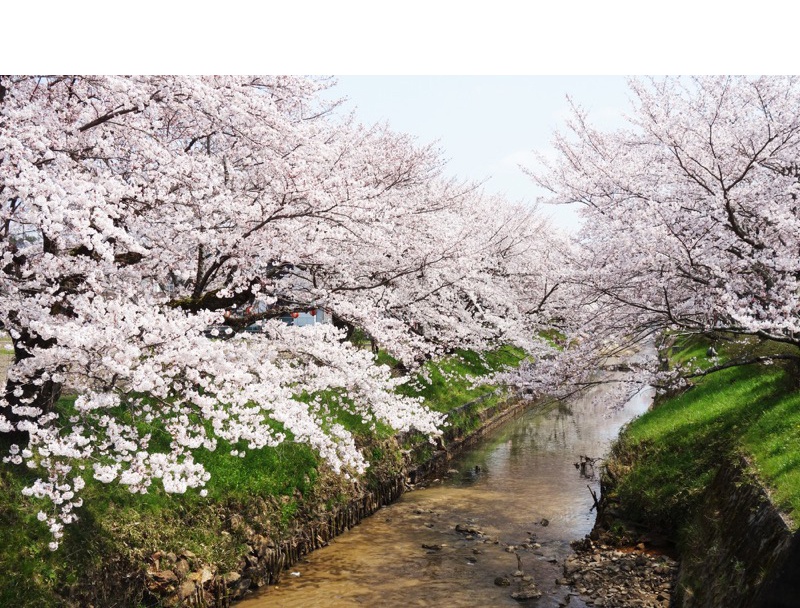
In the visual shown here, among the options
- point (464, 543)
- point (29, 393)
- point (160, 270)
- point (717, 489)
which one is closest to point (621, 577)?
point (717, 489)

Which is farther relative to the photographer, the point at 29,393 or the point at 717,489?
the point at 717,489

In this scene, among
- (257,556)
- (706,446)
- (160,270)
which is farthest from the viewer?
(706,446)

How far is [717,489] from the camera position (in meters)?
9.64

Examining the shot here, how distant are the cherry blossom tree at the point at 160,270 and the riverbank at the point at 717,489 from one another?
13.7ft

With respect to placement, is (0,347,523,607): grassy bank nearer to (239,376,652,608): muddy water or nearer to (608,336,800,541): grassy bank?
(239,376,652,608): muddy water

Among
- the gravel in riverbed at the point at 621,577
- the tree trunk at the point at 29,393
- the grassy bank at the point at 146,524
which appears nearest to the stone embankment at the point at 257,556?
the grassy bank at the point at 146,524

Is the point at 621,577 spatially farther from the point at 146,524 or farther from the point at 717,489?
the point at 146,524

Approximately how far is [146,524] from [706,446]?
9.36 metres

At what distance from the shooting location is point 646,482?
38.4ft

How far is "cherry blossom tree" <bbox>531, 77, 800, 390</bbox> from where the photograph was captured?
33.3 ft

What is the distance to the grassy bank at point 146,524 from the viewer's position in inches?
294

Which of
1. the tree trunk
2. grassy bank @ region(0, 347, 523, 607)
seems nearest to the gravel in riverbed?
grassy bank @ region(0, 347, 523, 607)

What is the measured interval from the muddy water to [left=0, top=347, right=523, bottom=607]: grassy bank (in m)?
0.95

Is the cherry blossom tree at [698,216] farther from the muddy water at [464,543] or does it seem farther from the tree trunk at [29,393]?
the tree trunk at [29,393]
